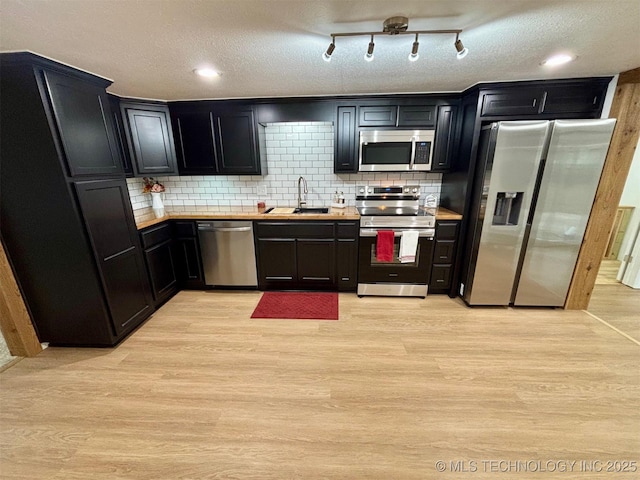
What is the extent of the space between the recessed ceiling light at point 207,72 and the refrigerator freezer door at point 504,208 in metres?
2.47

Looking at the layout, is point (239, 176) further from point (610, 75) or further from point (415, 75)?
point (610, 75)

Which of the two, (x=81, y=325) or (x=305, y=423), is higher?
(x=81, y=325)

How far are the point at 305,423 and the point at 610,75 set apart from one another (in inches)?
147

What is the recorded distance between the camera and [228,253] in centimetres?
303

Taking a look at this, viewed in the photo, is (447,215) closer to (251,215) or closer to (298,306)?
(298,306)

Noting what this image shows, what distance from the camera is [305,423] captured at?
1.56m

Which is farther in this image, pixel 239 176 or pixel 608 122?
pixel 239 176

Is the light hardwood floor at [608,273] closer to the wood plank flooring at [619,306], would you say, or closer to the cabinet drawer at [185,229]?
the wood plank flooring at [619,306]

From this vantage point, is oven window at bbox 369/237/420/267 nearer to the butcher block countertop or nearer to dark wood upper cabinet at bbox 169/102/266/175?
the butcher block countertop

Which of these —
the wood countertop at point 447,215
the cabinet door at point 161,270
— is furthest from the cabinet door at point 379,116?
the cabinet door at point 161,270

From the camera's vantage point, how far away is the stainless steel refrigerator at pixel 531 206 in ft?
7.44

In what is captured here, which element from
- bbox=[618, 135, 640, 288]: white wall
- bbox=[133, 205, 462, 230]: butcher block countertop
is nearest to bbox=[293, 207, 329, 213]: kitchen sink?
bbox=[133, 205, 462, 230]: butcher block countertop

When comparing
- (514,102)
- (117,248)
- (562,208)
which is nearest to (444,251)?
(562,208)

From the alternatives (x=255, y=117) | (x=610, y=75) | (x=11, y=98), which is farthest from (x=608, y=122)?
(x=11, y=98)
